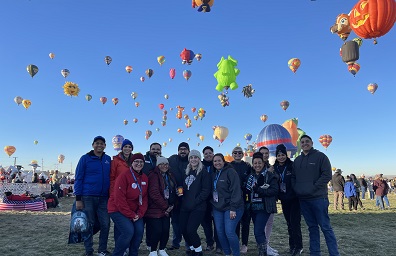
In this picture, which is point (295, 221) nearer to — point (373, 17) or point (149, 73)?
point (373, 17)

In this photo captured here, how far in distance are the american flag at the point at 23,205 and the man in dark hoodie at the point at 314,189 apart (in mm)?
15136

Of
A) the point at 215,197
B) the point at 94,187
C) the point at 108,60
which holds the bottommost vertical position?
the point at 215,197

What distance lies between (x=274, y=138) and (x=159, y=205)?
21562mm

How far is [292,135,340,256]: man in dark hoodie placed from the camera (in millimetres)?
5957

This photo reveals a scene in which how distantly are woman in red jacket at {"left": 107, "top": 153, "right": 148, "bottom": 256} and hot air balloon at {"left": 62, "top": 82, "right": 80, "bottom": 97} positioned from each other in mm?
25624

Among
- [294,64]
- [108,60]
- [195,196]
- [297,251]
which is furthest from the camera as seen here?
[108,60]

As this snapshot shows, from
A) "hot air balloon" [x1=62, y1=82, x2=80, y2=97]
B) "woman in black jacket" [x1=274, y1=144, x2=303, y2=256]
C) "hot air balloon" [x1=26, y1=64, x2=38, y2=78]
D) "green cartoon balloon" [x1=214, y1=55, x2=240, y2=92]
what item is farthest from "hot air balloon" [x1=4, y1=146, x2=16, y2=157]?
"woman in black jacket" [x1=274, y1=144, x2=303, y2=256]

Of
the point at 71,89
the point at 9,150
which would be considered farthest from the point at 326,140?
the point at 9,150

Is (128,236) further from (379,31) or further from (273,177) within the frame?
(379,31)

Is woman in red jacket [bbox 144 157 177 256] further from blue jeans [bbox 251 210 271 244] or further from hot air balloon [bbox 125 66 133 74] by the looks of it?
hot air balloon [bbox 125 66 133 74]

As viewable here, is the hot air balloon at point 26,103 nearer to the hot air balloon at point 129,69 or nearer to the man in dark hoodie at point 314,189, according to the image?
the hot air balloon at point 129,69

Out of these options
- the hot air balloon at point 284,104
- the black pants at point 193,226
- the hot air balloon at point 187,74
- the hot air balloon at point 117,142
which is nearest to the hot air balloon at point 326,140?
the hot air balloon at point 284,104

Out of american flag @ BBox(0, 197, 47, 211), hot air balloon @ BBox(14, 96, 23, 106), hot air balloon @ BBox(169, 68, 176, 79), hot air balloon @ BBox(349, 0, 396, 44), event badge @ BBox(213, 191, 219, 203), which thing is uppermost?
hot air balloon @ BBox(169, 68, 176, 79)

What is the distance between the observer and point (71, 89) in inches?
1129
